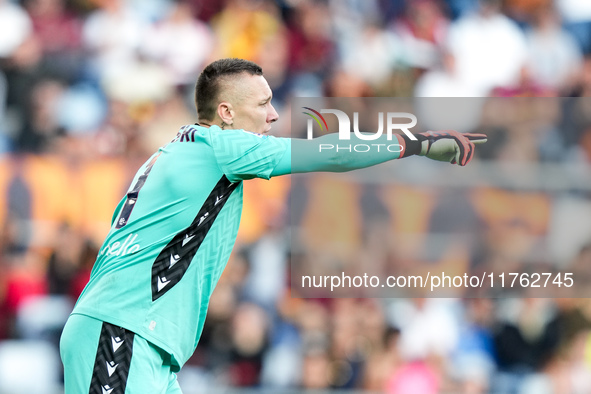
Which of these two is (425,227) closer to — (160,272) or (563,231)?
(563,231)

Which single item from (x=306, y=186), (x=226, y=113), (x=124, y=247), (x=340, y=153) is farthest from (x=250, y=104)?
(x=306, y=186)

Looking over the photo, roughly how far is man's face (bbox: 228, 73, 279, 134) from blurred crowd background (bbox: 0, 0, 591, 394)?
16.1ft

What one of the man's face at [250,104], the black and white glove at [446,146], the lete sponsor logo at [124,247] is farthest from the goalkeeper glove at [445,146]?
the lete sponsor logo at [124,247]

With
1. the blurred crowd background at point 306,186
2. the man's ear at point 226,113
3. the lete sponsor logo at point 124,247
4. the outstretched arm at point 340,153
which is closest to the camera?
the outstretched arm at point 340,153

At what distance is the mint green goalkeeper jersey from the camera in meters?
4.20

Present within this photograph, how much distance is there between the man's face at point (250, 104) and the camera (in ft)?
15.0

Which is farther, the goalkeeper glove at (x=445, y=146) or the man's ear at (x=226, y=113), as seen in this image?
the man's ear at (x=226, y=113)

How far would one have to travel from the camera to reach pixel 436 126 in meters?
9.35

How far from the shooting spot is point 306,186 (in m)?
9.71

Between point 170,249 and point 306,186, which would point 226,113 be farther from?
point 306,186

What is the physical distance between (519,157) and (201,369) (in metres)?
4.34

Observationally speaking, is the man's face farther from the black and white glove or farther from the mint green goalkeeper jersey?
the black and white glove

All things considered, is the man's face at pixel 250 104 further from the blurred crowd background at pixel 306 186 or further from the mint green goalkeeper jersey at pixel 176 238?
the blurred crowd background at pixel 306 186

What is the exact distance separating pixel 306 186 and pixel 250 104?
5.15 meters
